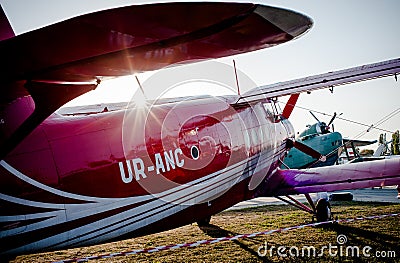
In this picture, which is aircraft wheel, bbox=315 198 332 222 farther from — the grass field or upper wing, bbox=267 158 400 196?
upper wing, bbox=267 158 400 196

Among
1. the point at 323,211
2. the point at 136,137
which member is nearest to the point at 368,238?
the point at 323,211

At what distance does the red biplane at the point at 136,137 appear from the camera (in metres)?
1.65

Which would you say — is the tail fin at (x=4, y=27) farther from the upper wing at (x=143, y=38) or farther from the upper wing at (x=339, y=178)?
the upper wing at (x=339, y=178)

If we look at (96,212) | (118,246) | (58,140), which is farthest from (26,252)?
(118,246)

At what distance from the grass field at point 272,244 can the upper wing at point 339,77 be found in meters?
2.76

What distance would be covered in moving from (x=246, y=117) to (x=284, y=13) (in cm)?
528

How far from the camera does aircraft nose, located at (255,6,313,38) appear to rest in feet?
5.46

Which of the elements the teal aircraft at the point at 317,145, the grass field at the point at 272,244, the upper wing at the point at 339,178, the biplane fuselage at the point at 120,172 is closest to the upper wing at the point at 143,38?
the biplane fuselage at the point at 120,172

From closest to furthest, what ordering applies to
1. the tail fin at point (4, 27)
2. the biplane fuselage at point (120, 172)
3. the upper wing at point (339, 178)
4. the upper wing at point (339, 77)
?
the tail fin at point (4, 27)
the biplane fuselage at point (120, 172)
the upper wing at point (339, 77)
the upper wing at point (339, 178)

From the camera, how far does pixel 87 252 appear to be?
6.47m

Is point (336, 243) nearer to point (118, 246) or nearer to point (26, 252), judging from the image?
point (118, 246)

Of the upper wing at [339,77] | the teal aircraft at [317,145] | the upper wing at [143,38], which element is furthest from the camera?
the teal aircraft at [317,145]

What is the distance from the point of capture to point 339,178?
7188 millimetres

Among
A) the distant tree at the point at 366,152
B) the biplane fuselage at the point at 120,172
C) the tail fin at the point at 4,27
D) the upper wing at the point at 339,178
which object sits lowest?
the distant tree at the point at 366,152
